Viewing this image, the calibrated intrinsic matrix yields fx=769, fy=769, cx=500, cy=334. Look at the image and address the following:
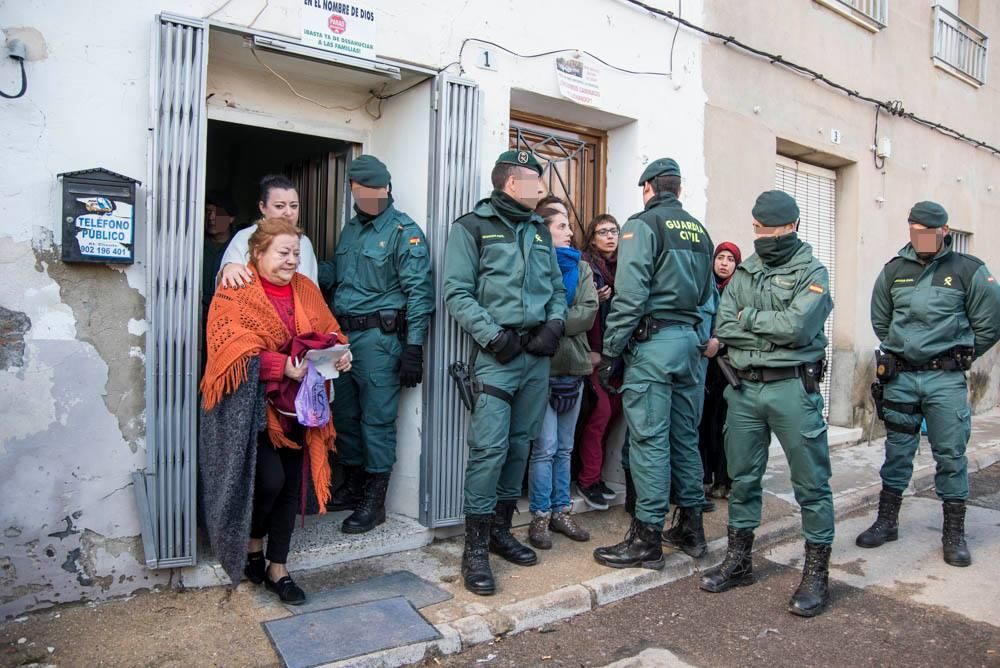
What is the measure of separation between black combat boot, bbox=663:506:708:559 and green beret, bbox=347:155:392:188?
2655 mm

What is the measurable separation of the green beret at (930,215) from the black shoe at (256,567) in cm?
446

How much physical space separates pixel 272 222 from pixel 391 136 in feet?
5.02

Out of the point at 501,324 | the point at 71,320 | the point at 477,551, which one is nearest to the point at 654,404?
the point at 501,324

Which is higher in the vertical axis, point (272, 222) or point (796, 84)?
point (796, 84)

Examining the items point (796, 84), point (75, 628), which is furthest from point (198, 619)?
point (796, 84)

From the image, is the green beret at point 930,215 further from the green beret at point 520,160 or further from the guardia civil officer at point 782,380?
the green beret at point 520,160

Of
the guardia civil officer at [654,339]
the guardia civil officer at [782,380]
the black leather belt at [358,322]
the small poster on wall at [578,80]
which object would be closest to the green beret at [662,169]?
the guardia civil officer at [654,339]

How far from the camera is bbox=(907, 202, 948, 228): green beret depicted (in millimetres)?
4938

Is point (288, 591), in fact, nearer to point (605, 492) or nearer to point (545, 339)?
point (545, 339)

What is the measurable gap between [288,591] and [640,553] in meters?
1.96

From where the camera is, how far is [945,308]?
4965mm

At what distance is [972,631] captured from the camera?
3.87 m

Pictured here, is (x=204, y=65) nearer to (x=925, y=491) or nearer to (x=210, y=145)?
(x=210, y=145)

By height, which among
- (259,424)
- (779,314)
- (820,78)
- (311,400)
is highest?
(820,78)
